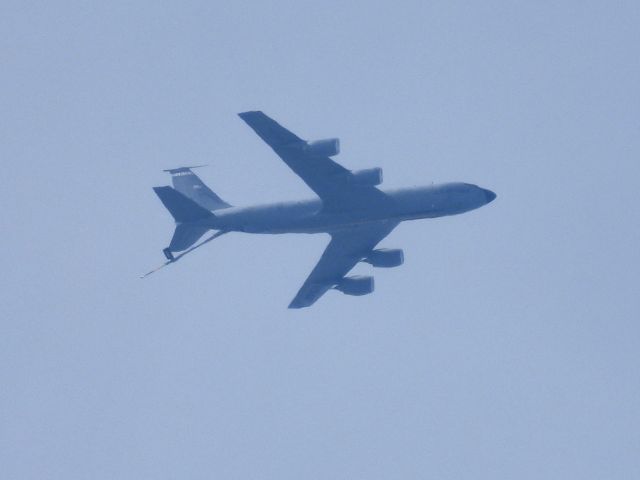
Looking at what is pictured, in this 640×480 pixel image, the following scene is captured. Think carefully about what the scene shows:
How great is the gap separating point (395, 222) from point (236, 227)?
29.3ft

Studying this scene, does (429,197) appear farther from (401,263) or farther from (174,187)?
(174,187)

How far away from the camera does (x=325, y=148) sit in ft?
244

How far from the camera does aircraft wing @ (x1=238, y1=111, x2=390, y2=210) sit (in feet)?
245

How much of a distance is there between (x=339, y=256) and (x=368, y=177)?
8200 millimetres

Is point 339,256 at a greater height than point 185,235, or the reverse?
point 339,256

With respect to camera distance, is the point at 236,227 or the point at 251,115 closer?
the point at 251,115

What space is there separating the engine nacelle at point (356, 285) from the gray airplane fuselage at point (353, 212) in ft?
16.9

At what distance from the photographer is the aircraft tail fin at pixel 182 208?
77.5m

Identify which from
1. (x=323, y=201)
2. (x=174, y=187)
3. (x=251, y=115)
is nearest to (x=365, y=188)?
(x=323, y=201)

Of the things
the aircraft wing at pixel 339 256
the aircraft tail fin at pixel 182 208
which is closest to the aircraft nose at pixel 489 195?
the aircraft wing at pixel 339 256

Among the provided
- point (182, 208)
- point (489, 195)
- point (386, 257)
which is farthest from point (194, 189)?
point (489, 195)

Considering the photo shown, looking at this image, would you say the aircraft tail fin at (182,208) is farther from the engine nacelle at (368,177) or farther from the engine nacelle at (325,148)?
the engine nacelle at (368,177)

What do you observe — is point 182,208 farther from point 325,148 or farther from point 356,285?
point 356,285

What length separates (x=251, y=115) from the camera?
7325 centimetres
